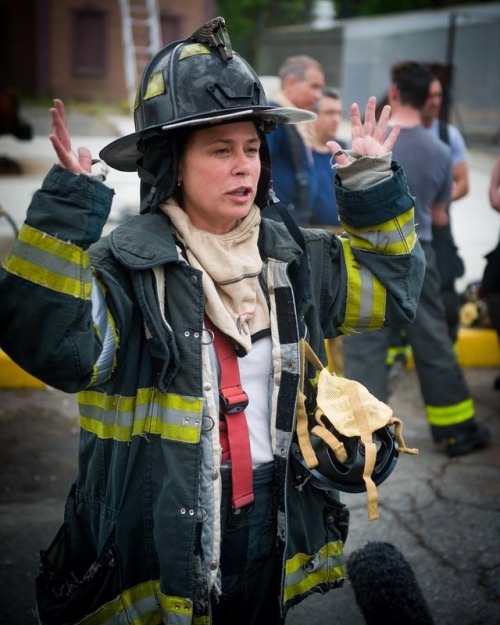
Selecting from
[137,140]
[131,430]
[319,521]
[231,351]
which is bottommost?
[319,521]

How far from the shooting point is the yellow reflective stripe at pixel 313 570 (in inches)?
92.9

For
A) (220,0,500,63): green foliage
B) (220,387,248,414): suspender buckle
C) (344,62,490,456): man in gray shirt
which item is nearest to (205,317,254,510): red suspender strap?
(220,387,248,414): suspender buckle

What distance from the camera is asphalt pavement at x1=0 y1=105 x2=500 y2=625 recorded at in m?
3.60

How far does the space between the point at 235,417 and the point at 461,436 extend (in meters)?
3.10

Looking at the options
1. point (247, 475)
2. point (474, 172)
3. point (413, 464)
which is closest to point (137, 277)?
point (247, 475)

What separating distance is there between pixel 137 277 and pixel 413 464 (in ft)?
10.6

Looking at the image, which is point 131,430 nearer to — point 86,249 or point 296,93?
point 86,249

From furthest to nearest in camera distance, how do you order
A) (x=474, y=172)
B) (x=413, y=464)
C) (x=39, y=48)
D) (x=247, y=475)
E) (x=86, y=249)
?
(x=39, y=48), (x=474, y=172), (x=413, y=464), (x=247, y=475), (x=86, y=249)

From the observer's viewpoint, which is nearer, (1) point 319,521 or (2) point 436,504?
(1) point 319,521

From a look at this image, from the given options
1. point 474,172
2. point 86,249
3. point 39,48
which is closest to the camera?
point 86,249

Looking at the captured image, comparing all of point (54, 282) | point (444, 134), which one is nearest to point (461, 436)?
point (444, 134)

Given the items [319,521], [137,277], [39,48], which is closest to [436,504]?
[319,521]

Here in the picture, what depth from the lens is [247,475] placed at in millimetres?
2262

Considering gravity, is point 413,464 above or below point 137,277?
below
